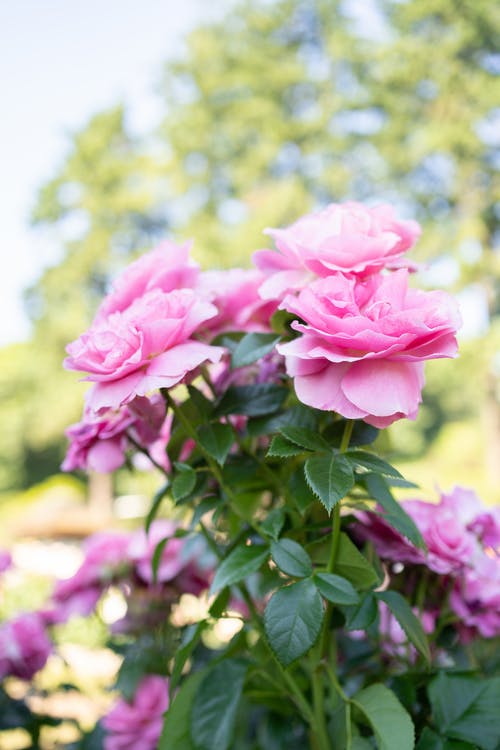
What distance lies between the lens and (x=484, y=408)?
372 inches

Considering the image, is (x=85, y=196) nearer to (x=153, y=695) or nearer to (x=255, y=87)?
(x=255, y=87)

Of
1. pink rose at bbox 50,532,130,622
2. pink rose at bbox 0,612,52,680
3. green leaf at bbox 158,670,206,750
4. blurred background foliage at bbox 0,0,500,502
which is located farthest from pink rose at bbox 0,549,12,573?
blurred background foliage at bbox 0,0,500,502

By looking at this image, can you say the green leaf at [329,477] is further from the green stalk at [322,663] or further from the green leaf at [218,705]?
the green leaf at [218,705]

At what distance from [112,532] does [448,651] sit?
57 cm

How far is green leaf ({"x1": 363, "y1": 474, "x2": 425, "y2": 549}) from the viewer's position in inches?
21.9

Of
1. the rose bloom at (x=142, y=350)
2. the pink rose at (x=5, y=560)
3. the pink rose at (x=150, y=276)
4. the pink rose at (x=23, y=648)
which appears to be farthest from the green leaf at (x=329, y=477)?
the pink rose at (x=5, y=560)

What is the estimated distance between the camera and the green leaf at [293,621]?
1.58 feet

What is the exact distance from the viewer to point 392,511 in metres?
0.56

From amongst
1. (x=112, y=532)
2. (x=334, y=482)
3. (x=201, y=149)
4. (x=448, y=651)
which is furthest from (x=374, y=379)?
(x=201, y=149)

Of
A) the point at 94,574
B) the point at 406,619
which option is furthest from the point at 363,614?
the point at 94,574

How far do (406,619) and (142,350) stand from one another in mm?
291

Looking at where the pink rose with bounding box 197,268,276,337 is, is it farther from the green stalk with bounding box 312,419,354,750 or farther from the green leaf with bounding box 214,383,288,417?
the green stalk with bounding box 312,419,354,750

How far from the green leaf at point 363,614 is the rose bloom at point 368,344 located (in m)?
0.16

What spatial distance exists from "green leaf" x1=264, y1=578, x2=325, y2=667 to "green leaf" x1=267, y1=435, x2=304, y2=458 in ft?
0.33
